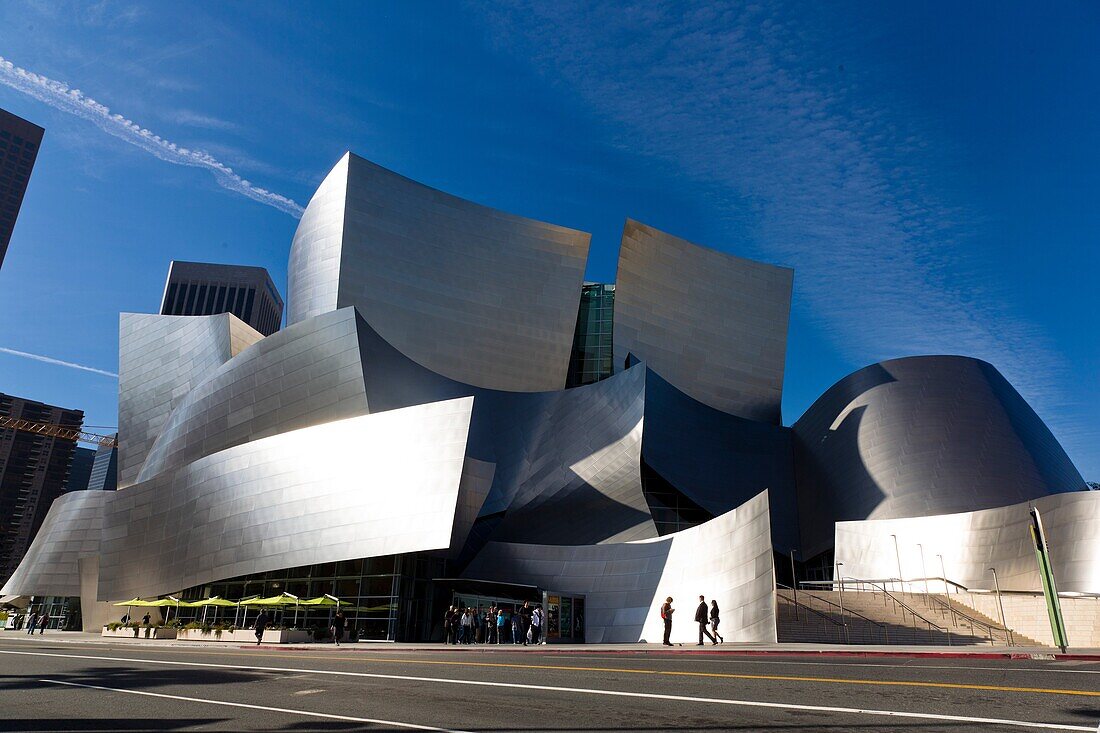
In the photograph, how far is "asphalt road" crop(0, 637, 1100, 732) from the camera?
18.3 ft

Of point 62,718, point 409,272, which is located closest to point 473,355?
point 409,272

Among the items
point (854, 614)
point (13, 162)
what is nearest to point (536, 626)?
point (854, 614)

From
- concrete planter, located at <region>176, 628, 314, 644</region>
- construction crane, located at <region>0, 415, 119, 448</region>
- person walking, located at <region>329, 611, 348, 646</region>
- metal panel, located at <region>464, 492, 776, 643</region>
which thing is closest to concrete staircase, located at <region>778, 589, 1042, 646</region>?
metal panel, located at <region>464, 492, 776, 643</region>

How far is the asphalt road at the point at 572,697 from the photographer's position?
18.3 feet

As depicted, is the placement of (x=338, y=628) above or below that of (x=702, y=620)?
below

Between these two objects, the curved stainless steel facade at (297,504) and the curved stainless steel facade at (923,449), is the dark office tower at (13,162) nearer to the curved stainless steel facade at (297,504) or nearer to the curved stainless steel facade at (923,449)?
the curved stainless steel facade at (297,504)

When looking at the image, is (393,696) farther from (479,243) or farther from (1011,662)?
(479,243)

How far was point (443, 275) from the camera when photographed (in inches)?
1435

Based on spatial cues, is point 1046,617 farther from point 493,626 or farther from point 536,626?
point 493,626

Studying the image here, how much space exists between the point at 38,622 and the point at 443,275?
77.9 ft

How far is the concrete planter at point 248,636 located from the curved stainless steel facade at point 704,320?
20140 millimetres

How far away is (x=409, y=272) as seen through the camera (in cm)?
3572

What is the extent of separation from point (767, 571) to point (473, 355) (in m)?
20.0

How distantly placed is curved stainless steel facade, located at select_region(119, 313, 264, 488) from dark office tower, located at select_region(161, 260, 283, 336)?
4552 inches
